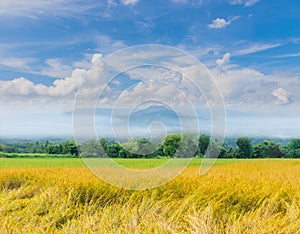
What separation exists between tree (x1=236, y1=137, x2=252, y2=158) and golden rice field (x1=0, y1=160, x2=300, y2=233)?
1184mm

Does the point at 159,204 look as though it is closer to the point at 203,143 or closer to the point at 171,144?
the point at 171,144

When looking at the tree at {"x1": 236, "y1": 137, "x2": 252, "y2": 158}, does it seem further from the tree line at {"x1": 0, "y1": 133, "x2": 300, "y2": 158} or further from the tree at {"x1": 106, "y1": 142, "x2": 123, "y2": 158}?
the tree at {"x1": 106, "y1": 142, "x2": 123, "y2": 158}

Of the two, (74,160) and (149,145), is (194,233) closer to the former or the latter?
(149,145)

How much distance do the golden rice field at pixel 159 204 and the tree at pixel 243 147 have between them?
1184mm

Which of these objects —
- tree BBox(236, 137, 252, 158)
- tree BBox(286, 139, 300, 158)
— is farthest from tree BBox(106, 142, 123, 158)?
tree BBox(286, 139, 300, 158)

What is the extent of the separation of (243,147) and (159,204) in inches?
107

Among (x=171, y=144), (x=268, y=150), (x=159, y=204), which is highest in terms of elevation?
(x=171, y=144)

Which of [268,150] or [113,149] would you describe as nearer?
[113,149]

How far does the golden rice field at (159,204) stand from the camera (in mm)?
2982

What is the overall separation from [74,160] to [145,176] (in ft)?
5.92

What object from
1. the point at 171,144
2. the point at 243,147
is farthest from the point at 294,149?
the point at 171,144

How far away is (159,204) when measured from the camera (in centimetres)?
363

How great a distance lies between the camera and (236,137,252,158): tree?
5977 millimetres

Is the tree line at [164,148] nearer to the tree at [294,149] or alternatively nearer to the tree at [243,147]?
the tree at [243,147]
